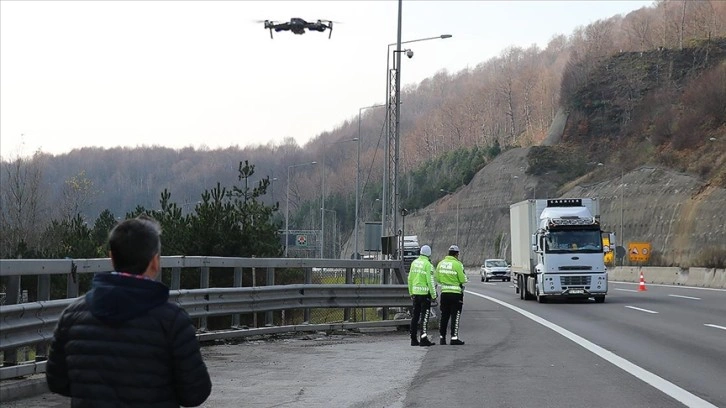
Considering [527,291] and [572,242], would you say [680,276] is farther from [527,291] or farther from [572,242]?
[572,242]

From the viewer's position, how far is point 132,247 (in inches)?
173

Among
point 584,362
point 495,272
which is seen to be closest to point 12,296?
point 584,362

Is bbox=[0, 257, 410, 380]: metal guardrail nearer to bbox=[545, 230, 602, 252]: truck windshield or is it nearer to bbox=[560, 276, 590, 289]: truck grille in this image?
bbox=[545, 230, 602, 252]: truck windshield

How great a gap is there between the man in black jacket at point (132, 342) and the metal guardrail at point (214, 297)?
5934 mm

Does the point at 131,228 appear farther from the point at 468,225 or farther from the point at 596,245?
the point at 468,225

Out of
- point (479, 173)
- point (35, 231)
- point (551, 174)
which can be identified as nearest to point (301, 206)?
point (479, 173)

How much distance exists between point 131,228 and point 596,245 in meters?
30.3

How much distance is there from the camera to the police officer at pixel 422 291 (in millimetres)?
17828

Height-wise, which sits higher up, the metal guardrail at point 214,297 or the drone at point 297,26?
Answer: the drone at point 297,26

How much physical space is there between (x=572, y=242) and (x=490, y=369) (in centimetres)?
2011

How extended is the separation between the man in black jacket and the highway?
648 cm

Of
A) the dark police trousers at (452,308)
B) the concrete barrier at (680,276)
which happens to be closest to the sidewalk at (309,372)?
the dark police trousers at (452,308)

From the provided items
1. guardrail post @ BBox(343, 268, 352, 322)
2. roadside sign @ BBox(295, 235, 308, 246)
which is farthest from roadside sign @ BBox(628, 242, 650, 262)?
guardrail post @ BBox(343, 268, 352, 322)

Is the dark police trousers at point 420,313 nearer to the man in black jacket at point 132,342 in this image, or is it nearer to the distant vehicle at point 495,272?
the man in black jacket at point 132,342
